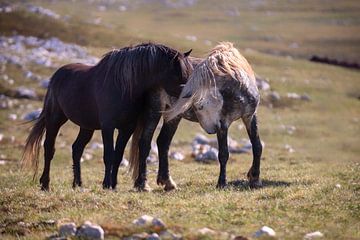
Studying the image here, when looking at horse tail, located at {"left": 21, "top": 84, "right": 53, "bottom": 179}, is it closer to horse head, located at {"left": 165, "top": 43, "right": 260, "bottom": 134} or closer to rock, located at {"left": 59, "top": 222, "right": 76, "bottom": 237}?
horse head, located at {"left": 165, "top": 43, "right": 260, "bottom": 134}

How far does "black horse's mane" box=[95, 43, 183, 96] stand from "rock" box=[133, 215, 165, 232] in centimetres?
414

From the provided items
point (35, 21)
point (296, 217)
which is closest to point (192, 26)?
point (35, 21)

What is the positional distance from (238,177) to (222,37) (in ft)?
145

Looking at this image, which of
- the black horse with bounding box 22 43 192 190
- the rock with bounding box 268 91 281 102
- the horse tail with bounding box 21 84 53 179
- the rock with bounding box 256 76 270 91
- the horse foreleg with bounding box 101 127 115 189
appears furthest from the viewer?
the rock with bounding box 256 76 270 91

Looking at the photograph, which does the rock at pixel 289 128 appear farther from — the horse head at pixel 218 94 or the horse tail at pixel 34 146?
the horse head at pixel 218 94

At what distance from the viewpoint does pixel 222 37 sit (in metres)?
58.4

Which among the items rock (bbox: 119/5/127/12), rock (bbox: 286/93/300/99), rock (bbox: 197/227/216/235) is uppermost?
rock (bbox: 197/227/216/235)

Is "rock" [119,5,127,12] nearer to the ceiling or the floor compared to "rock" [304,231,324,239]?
nearer to the floor

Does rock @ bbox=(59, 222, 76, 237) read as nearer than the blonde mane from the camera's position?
Yes

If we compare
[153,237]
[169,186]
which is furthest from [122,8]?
[153,237]

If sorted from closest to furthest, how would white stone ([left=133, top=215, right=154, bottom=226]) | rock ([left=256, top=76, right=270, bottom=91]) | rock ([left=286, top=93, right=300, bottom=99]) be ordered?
1. white stone ([left=133, top=215, right=154, bottom=226])
2. rock ([left=256, top=76, right=270, bottom=91])
3. rock ([left=286, top=93, right=300, bottom=99])

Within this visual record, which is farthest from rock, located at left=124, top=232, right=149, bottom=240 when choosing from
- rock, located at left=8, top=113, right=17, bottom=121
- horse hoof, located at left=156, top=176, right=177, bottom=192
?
rock, located at left=8, top=113, right=17, bottom=121

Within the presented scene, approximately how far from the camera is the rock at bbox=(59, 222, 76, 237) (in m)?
8.64

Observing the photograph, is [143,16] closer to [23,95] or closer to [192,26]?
[192,26]
